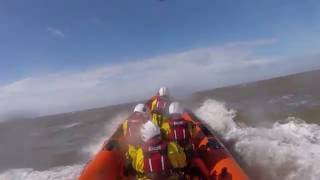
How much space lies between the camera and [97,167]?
5.38 m

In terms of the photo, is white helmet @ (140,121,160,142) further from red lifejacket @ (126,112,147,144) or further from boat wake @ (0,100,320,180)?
boat wake @ (0,100,320,180)

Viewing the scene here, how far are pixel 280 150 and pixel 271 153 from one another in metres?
0.27

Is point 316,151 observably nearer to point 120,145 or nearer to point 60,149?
point 120,145

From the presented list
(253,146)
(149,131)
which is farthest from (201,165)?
(253,146)

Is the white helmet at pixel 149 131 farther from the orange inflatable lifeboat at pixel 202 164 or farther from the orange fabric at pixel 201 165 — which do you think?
the orange fabric at pixel 201 165

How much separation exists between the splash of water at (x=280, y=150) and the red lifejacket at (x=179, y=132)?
239 centimetres

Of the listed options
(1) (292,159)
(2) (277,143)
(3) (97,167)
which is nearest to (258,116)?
(2) (277,143)

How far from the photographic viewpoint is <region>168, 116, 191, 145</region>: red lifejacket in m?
5.44

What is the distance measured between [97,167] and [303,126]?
761cm

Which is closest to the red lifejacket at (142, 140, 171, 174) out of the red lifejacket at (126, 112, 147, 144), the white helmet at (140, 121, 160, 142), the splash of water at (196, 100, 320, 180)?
the white helmet at (140, 121, 160, 142)

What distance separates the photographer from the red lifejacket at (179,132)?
5.44 m

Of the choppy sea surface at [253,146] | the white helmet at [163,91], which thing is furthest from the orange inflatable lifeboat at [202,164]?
the white helmet at [163,91]

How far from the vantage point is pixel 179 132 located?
5492 mm

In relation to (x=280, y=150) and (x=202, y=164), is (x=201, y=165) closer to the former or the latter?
(x=202, y=164)
